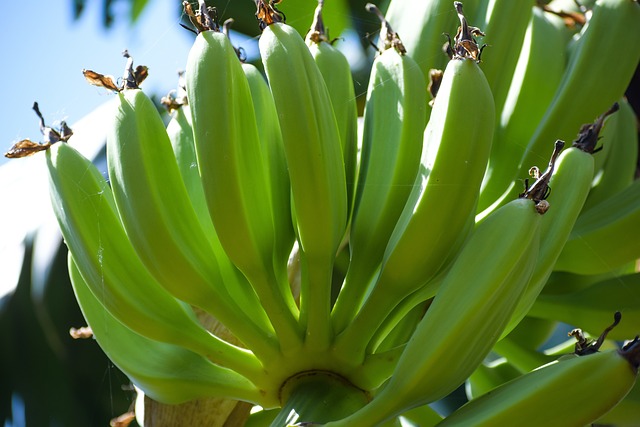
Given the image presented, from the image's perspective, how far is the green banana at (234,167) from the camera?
784 millimetres

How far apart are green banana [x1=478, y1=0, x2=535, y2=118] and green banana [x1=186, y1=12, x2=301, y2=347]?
1.18 feet

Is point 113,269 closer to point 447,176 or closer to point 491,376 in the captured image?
point 447,176

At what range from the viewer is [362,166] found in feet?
3.11

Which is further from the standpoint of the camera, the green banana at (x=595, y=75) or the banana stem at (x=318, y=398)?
the green banana at (x=595, y=75)

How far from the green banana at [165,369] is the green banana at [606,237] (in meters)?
0.48

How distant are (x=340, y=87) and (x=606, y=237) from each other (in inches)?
16.4

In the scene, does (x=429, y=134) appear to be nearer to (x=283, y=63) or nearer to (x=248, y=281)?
(x=283, y=63)

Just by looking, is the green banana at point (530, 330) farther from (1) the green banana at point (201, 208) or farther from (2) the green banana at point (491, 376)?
(1) the green banana at point (201, 208)

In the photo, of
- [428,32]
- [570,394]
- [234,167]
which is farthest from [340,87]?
[570,394]

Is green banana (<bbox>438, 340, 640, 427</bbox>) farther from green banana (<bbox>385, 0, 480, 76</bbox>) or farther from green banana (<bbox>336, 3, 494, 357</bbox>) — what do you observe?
green banana (<bbox>385, 0, 480, 76</bbox>)

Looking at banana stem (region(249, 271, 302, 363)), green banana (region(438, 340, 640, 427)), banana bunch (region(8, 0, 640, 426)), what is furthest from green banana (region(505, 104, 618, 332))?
banana stem (region(249, 271, 302, 363))

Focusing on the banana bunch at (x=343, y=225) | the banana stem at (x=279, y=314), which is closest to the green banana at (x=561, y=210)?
the banana bunch at (x=343, y=225)

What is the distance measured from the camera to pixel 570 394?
72 centimetres

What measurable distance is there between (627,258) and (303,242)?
510 millimetres
